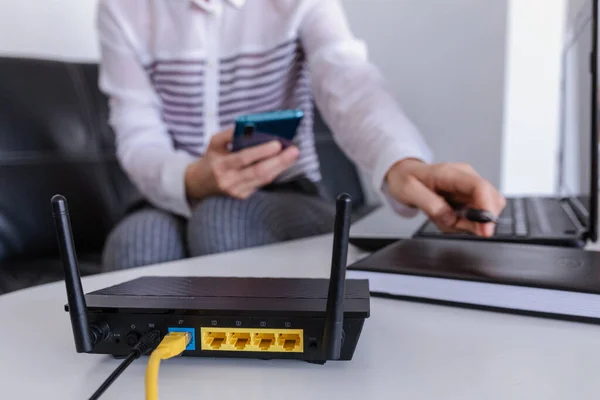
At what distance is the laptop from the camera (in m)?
0.65

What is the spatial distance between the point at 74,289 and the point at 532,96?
5.06 feet

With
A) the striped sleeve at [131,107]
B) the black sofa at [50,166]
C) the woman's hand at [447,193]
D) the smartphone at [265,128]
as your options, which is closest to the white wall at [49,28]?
the black sofa at [50,166]

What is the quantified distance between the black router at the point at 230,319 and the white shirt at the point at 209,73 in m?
0.57

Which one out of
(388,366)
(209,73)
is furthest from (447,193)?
(209,73)

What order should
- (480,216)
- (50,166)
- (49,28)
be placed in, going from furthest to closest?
1. (49,28)
2. (50,166)
3. (480,216)

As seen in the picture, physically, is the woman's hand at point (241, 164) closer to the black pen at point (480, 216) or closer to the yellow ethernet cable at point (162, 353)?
the black pen at point (480, 216)

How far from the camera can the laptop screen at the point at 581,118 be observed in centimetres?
69

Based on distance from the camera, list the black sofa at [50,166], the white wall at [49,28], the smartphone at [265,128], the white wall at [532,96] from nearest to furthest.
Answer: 1. the smartphone at [265,128]
2. the black sofa at [50,166]
3. the white wall at [49,28]
4. the white wall at [532,96]

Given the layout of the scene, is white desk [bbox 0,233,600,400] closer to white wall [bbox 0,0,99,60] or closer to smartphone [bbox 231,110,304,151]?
smartphone [bbox 231,110,304,151]

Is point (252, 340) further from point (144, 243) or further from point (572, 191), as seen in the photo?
point (572, 191)

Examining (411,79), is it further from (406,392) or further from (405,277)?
(406,392)

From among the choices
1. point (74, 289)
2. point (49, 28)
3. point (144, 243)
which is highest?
point (49, 28)

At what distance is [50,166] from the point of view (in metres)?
1.23

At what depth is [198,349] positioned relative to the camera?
0.33 m
